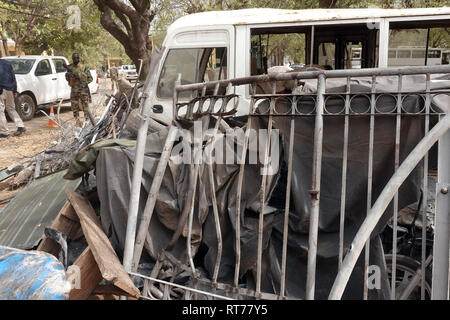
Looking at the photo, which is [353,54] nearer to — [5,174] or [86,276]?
[86,276]

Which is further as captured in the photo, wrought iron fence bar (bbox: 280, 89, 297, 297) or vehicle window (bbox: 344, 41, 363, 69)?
vehicle window (bbox: 344, 41, 363, 69)

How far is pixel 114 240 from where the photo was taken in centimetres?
277

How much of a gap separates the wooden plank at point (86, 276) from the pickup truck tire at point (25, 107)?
11.7 meters

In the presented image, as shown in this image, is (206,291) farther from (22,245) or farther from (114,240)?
(22,245)

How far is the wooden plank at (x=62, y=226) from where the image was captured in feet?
9.89

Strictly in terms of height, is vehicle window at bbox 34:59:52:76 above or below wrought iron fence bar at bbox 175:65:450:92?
above

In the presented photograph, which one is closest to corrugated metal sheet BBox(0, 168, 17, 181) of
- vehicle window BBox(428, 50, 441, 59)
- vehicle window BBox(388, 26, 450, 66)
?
vehicle window BBox(388, 26, 450, 66)

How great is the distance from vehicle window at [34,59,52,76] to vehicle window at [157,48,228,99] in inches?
396

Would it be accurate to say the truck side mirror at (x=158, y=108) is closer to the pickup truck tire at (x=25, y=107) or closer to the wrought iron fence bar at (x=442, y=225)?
the wrought iron fence bar at (x=442, y=225)

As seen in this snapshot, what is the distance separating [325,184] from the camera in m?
2.27

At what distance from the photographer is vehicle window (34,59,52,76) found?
530 inches

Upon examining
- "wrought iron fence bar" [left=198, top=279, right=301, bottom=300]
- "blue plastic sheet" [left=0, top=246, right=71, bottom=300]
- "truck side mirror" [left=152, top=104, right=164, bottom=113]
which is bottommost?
"wrought iron fence bar" [left=198, top=279, right=301, bottom=300]

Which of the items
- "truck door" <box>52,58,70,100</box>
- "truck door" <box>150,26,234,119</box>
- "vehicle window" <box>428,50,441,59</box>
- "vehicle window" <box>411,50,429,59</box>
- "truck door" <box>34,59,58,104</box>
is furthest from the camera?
"truck door" <box>52,58,70,100</box>

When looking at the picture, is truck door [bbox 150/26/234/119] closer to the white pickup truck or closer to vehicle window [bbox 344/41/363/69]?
vehicle window [bbox 344/41/363/69]
